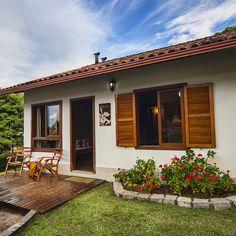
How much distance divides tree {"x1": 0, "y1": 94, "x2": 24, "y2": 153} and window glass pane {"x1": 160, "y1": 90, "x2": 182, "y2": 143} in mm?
7279

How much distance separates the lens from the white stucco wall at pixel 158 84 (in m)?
3.50

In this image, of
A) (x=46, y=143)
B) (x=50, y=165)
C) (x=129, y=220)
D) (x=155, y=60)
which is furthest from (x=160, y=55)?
(x=46, y=143)

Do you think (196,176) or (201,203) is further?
(196,176)

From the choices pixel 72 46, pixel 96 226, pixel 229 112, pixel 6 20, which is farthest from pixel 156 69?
pixel 72 46

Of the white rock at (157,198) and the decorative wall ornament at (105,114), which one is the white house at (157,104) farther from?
the white rock at (157,198)

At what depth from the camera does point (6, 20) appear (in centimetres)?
726

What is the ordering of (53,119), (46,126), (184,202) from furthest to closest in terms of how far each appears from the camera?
1. (46,126)
2. (53,119)
3. (184,202)

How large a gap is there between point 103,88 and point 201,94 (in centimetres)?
245

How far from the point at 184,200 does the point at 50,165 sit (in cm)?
373

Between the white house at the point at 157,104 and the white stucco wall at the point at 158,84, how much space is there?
16 mm

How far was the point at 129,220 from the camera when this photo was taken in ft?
8.67

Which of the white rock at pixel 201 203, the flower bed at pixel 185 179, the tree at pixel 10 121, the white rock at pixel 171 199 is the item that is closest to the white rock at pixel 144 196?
the flower bed at pixel 185 179

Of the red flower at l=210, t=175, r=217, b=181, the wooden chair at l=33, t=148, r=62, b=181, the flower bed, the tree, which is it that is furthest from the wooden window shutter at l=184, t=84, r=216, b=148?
the tree

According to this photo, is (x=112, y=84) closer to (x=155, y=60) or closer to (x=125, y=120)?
(x=125, y=120)
